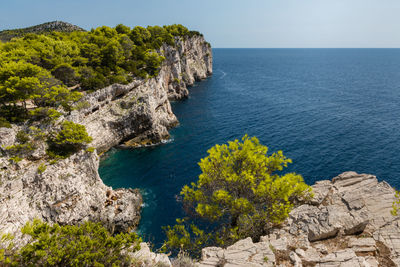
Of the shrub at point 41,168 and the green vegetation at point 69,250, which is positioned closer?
the green vegetation at point 69,250

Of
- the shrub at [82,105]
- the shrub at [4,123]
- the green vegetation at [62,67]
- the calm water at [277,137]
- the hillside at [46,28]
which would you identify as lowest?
the calm water at [277,137]

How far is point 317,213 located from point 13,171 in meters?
34.6

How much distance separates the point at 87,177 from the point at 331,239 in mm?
31137

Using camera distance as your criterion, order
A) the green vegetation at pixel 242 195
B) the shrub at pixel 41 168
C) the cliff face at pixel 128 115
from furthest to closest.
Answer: the cliff face at pixel 128 115, the shrub at pixel 41 168, the green vegetation at pixel 242 195

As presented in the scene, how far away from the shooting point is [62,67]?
43.3 m

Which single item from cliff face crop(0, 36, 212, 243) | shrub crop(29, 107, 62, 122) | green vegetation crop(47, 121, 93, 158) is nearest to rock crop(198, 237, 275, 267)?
cliff face crop(0, 36, 212, 243)

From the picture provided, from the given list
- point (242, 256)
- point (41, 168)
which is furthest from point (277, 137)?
point (41, 168)

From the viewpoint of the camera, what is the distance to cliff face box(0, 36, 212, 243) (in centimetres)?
2530

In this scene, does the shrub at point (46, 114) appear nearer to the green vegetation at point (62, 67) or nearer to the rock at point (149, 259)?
the green vegetation at point (62, 67)

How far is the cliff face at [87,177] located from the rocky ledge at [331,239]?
66.9ft

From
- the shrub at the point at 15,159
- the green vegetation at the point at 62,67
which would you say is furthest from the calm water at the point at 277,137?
the green vegetation at the point at 62,67

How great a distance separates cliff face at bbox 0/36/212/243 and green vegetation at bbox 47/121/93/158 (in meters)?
1.25

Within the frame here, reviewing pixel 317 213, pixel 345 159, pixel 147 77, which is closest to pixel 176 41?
pixel 147 77

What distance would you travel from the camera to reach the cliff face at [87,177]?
25297 millimetres
